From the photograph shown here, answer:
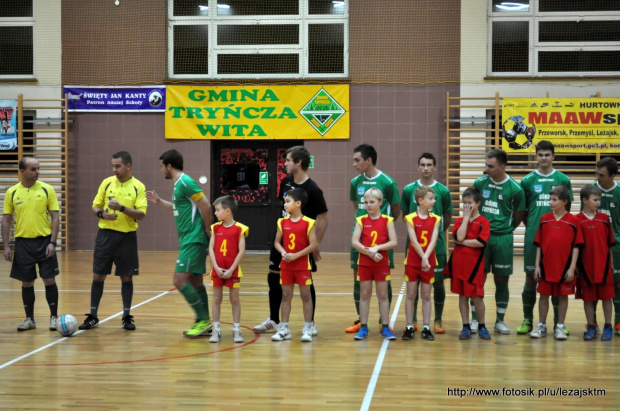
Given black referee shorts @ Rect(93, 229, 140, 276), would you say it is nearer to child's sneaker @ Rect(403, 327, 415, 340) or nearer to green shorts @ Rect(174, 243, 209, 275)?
green shorts @ Rect(174, 243, 209, 275)

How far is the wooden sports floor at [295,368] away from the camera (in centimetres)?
499

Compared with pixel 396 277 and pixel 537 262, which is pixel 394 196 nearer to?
pixel 537 262

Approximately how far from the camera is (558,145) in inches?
604

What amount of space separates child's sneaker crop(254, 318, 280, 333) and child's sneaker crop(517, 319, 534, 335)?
2289mm

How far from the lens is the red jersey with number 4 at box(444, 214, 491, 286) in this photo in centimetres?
693

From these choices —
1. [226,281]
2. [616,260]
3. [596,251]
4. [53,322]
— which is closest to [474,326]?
[596,251]

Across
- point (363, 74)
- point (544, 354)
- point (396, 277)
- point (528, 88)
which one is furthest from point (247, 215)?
point (544, 354)

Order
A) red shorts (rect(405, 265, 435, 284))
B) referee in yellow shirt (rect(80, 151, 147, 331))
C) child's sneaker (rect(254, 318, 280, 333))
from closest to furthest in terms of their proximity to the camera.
→ red shorts (rect(405, 265, 435, 284)) → child's sneaker (rect(254, 318, 280, 333)) → referee in yellow shirt (rect(80, 151, 147, 331))

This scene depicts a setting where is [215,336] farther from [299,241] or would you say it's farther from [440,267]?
[440,267]

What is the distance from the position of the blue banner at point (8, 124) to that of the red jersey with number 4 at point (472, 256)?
469 inches

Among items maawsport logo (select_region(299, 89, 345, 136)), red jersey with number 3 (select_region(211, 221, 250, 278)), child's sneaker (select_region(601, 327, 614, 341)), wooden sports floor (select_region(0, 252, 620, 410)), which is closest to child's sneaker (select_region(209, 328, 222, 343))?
wooden sports floor (select_region(0, 252, 620, 410))

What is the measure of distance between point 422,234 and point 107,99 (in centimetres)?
1087

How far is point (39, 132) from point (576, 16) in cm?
1140

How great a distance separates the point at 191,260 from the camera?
6992 millimetres
